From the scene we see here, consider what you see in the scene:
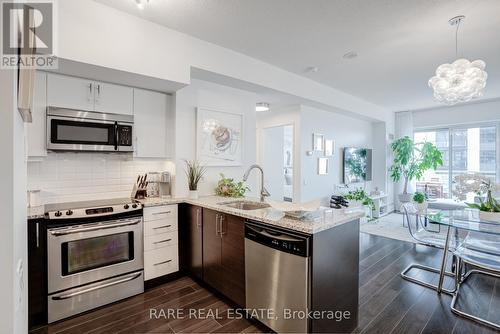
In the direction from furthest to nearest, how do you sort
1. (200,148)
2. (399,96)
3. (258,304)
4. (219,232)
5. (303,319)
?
(399,96) → (200,148) → (219,232) → (258,304) → (303,319)

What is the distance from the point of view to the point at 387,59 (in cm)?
336

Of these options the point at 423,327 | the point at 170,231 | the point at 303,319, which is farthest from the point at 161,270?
the point at 423,327

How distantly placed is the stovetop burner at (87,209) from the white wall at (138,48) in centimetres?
135

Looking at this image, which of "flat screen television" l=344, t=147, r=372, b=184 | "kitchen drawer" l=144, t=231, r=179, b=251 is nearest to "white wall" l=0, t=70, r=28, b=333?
"kitchen drawer" l=144, t=231, r=179, b=251

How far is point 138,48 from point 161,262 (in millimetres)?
2330

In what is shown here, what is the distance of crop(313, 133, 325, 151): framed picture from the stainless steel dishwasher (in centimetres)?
335

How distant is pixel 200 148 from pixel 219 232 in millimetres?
1314

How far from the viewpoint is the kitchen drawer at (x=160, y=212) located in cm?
273

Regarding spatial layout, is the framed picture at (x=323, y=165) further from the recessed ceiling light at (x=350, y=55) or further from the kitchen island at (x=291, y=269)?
the kitchen island at (x=291, y=269)

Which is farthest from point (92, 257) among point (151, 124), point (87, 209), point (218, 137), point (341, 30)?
point (341, 30)

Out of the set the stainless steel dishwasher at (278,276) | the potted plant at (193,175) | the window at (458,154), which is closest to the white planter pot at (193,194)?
the potted plant at (193,175)

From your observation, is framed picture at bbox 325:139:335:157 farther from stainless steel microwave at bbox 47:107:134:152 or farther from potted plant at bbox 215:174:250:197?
stainless steel microwave at bbox 47:107:134:152

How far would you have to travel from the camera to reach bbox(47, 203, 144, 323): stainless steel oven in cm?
218

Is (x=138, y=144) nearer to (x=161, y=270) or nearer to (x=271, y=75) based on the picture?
(x=161, y=270)
